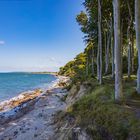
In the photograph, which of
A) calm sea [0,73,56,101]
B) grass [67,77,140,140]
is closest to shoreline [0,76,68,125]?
calm sea [0,73,56,101]

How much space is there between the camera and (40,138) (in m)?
11.2

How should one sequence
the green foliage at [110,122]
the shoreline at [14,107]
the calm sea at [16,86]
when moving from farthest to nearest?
the calm sea at [16,86] < the shoreline at [14,107] < the green foliage at [110,122]

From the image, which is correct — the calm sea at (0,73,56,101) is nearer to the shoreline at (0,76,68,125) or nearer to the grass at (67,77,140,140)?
the shoreline at (0,76,68,125)

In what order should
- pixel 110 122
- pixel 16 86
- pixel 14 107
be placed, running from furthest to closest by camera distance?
pixel 16 86, pixel 14 107, pixel 110 122

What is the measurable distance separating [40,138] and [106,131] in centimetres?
480

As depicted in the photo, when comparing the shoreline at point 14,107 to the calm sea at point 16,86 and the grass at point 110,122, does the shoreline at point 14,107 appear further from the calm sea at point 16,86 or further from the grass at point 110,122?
the grass at point 110,122

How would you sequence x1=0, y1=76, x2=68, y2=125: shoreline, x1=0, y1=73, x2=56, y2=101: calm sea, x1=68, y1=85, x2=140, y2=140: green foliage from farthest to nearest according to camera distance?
x1=0, y1=73, x2=56, y2=101: calm sea, x1=0, y1=76, x2=68, y2=125: shoreline, x1=68, y1=85, x2=140, y2=140: green foliage

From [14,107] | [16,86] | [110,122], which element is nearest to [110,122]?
[110,122]

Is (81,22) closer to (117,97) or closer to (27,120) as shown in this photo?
(27,120)

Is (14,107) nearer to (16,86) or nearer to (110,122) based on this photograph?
(110,122)

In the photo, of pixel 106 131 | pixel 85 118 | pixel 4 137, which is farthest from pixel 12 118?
pixel 106 131

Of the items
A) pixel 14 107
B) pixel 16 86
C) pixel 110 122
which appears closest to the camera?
pixel 110 122

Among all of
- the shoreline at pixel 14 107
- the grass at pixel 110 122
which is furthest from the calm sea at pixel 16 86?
the grass at pixel 110 122

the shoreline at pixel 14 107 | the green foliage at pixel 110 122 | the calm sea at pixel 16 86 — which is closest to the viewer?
the green foliage at pixel 110 122
